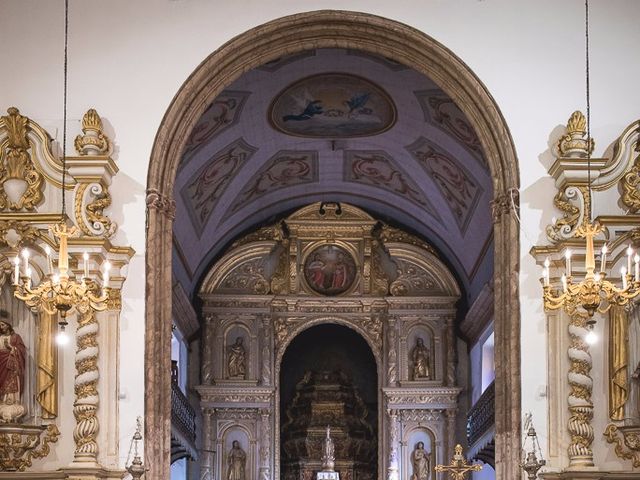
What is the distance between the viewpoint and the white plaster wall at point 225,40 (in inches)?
679

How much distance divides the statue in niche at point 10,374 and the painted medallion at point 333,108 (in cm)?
747

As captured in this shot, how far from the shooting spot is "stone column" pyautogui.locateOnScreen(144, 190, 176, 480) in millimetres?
16578

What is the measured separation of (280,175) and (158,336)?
9.48 meters

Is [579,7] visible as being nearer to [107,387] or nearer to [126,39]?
[126,39]

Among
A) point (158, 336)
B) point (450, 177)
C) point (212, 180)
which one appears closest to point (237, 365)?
point (212, 180)

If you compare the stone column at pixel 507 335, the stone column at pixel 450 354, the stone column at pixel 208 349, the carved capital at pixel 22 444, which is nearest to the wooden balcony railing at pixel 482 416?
the stone column at pixel 450 354

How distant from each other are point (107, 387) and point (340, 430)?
11715 mm

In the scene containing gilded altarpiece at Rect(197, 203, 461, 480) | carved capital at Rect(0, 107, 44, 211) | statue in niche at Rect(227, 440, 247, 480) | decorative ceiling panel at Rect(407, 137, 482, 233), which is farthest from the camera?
gilded altarpiece at Rect(197, 203, 461, 480)

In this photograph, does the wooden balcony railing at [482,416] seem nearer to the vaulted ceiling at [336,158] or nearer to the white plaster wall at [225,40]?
the vaulted ceiling at [336,158]

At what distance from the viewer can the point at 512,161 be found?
17188 mm

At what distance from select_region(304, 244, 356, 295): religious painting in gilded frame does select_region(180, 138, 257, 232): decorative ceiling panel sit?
307 centimetres

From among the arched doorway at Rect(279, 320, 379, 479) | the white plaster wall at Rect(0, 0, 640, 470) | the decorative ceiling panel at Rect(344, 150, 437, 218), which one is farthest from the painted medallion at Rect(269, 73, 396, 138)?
the arched doorway at Rect(279, 320, 379, 479)

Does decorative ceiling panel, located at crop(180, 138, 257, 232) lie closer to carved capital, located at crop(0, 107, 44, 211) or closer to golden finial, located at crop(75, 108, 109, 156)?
golden finial, located at crop(75, 108, 109, 156)

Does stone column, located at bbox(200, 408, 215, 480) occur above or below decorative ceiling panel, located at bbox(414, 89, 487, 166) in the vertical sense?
below
